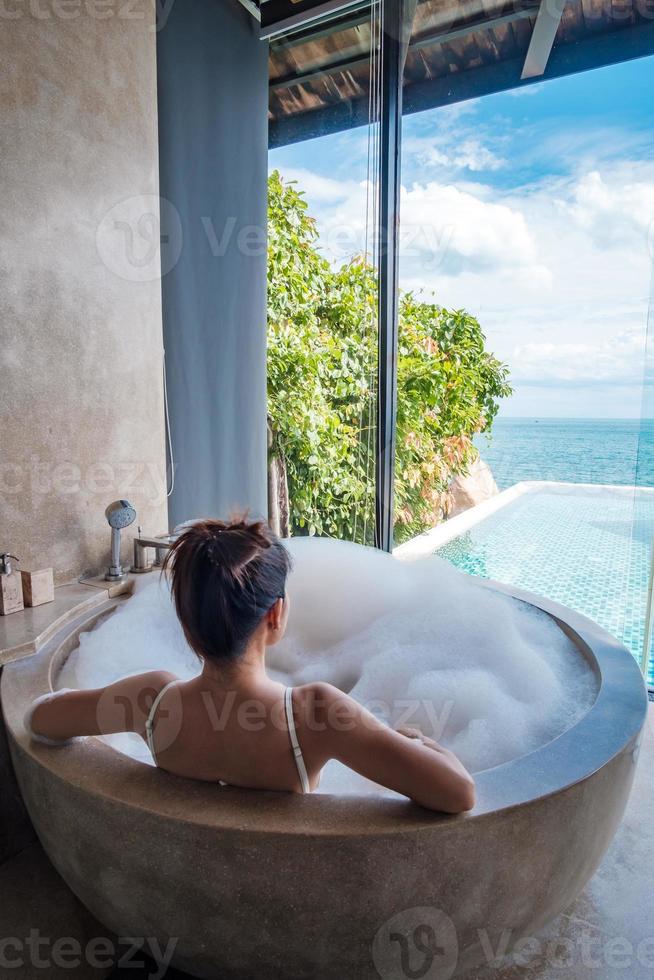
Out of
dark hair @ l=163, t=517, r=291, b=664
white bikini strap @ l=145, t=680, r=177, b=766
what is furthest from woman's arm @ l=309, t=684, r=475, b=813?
white bikini strap @ l=145, t=680, r=177, b=766

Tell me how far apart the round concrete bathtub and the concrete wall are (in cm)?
157

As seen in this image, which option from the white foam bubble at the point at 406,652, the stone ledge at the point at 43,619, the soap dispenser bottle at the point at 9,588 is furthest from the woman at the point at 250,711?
the soap dispenser bottle at the point at 9,588

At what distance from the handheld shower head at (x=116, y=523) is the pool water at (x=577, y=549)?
72.4 inches

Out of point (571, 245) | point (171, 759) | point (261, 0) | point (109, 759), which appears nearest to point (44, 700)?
point (109, 759)

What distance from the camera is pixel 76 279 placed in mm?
1878

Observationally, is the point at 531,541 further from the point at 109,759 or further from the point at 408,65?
the point at 109,759

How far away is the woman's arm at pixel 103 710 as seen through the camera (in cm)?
106

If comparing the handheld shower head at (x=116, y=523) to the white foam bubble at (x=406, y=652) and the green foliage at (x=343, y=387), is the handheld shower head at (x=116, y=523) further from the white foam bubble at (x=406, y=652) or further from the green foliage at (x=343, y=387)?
the green foliage at (x=343, y=387)

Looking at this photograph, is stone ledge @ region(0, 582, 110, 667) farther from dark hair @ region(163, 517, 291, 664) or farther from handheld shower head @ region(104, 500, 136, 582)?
dark hair @ region(163, 517, 291, 664)

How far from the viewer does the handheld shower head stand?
6.35ft

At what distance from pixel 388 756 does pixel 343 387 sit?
2702 mm

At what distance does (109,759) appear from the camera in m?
1.03

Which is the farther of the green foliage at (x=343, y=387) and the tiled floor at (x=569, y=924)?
the green foliage at (x=343, y=387)

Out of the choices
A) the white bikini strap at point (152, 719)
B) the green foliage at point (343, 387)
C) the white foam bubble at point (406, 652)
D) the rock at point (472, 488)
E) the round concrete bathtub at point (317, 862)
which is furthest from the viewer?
the rock at point (472, 488)
